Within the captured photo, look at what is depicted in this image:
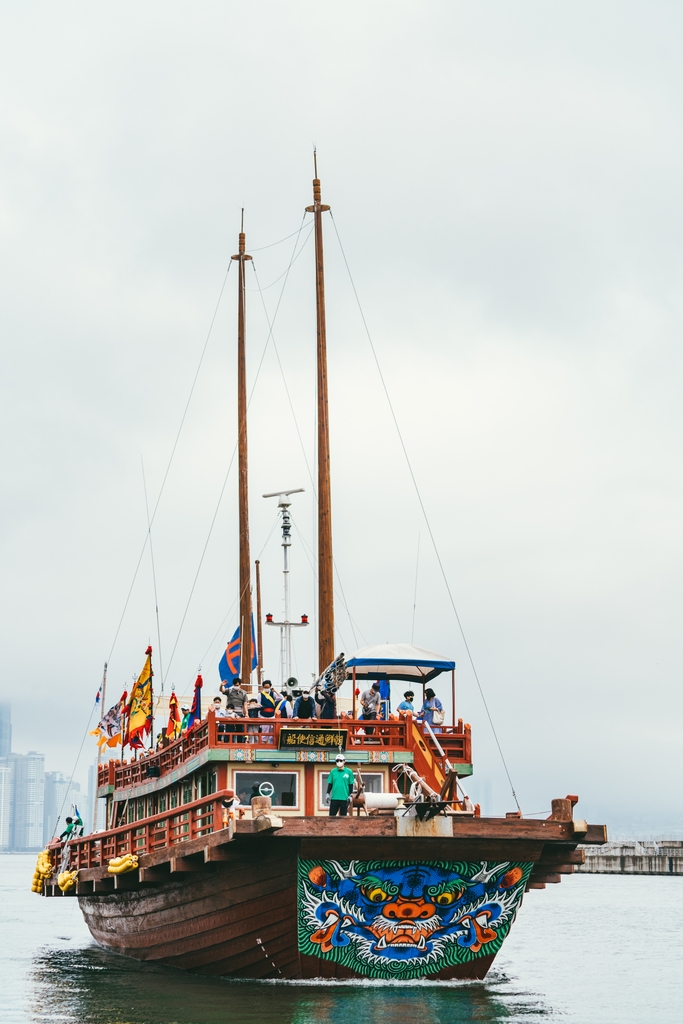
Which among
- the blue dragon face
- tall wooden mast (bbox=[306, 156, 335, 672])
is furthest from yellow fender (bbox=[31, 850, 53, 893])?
the blue dragon face

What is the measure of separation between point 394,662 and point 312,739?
3274 mm

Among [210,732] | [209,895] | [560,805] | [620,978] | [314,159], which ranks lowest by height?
[620,978]

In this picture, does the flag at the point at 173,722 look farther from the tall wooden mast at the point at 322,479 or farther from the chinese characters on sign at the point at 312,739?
the chinese characters on sign at the point at 312,739

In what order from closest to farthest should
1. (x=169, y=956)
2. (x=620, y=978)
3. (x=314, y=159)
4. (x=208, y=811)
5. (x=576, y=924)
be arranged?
(x=208, y=811)
(x=169, y=956)
(x=620, y=978)
(x=314, y=159)
(x=576, y=924)

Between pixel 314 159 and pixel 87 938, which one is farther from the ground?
pixel 314 159

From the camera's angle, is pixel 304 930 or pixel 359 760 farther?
pixel 359 760

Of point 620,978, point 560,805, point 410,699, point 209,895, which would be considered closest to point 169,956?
point 209,895

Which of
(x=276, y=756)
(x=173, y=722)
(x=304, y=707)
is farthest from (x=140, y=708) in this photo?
(x=276, y=756)

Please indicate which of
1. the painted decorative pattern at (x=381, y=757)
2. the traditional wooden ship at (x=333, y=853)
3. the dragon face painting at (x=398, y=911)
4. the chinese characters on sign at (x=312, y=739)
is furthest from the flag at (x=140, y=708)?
the dragon face painting at (x=398, y=911)

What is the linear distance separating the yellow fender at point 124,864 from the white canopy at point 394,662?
5.83m

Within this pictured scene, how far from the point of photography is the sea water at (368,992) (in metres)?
20.8

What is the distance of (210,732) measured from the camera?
906 inches

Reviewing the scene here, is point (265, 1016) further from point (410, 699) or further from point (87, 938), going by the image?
point (87, 938)

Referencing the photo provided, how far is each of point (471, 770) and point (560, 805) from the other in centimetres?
272
